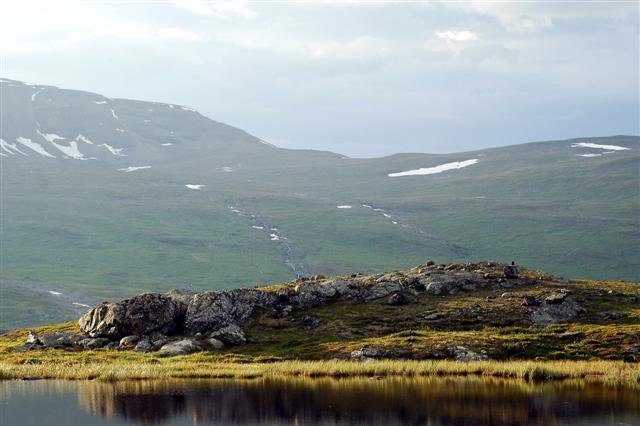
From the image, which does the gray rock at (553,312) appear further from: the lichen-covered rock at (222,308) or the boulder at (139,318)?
the boulder at (139,318)

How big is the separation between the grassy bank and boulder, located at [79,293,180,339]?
14529 mm

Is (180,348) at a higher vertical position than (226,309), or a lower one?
lower

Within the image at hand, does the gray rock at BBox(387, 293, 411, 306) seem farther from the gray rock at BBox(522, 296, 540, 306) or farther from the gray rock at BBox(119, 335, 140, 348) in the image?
the gray rock at BBox(119, 335, 140, 348)

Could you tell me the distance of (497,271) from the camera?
90500 millimetres

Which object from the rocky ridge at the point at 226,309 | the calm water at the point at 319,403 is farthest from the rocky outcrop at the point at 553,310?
the calm water at the point at 319,403

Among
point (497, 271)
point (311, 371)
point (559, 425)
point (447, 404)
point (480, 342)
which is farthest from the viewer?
point (497, 271)

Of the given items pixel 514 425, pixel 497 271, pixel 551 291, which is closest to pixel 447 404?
pixel 514 425

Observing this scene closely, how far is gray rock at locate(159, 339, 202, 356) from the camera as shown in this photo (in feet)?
228

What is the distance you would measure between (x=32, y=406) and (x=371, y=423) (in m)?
18.0

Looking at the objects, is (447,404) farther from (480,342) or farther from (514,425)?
(480,342)

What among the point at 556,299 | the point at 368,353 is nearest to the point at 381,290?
Result: the point at 556,299

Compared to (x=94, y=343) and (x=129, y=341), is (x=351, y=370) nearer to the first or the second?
(x=129, y=341)

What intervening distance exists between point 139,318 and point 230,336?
881 cm

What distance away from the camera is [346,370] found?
56.9 m
